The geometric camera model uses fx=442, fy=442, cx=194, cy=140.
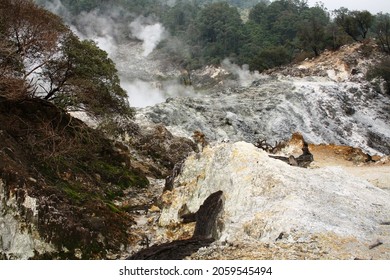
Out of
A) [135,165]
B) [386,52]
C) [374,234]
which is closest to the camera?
[374,234]

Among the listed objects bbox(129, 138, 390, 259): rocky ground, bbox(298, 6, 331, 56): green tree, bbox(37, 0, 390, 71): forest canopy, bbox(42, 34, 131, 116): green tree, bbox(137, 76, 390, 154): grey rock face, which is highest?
bbox(37, 0, 390, 71): forest canopy

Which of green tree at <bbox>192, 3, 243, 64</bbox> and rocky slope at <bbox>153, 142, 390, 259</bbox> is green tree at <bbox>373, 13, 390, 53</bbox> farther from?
rocky slope at <bbox>153, 142, 390, 259</bbox>

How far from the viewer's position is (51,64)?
43.9 ft

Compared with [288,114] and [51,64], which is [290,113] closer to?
[288,114]

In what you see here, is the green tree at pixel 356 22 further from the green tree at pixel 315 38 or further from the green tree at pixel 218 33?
the green tree at pixel 218 33

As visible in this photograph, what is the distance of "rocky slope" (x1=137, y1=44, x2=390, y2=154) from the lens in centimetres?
2347

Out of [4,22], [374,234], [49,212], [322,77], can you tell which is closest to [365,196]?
[374,234]

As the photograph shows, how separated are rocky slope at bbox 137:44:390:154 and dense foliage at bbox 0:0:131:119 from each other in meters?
7.12

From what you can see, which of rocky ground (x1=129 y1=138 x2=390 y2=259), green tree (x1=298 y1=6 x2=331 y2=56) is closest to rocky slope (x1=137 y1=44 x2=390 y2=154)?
rocky ground (x1=129 y1=138 x2=390 y2=259)

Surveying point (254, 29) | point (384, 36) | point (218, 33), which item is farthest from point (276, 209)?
point (254, 29)

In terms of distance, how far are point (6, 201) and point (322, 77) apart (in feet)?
88.4

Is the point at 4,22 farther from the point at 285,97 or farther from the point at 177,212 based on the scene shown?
the point at 285,97

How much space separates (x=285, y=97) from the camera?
2698 cm

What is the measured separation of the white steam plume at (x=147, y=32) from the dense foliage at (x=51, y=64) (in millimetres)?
59148
